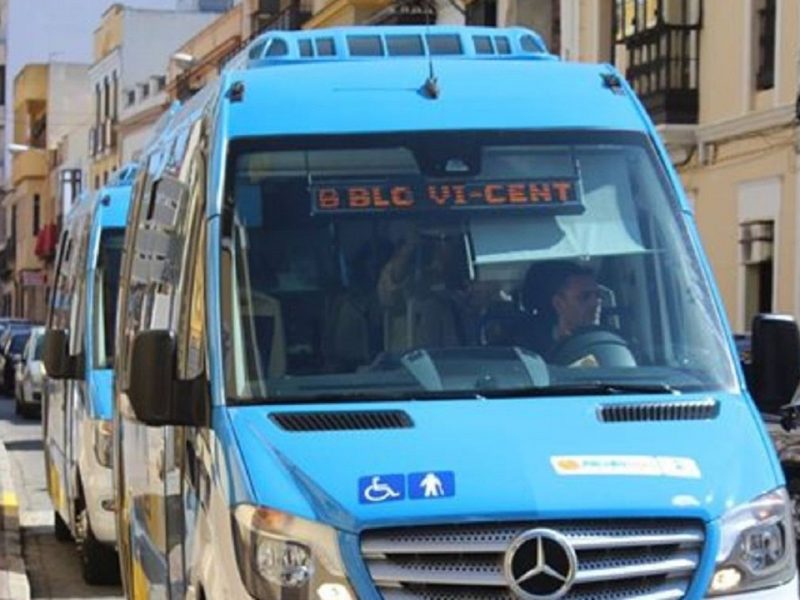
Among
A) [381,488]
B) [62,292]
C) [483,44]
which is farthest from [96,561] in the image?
[381,488]

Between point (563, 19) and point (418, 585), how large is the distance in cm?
2710

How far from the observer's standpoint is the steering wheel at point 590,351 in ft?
20.9

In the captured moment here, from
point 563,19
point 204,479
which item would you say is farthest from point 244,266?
point 563,19

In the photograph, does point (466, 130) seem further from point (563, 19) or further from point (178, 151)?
point (563, 19)

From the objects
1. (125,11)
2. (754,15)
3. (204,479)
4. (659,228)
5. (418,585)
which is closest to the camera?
(418,585)

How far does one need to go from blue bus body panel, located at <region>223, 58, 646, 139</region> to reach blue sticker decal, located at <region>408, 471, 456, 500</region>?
1.70m

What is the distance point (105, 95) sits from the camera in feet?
232

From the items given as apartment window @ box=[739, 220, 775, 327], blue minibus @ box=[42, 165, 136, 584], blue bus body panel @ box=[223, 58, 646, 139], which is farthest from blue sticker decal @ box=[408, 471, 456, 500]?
apartment window @ box=[739, 220, 775, 327]

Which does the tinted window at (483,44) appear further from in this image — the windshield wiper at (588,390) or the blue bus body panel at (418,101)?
the windshield wiper at (588,390)

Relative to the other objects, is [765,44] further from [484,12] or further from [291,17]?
[291,17]

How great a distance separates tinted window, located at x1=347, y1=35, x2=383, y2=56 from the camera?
8143 millimetres

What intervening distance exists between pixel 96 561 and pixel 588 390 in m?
6.87

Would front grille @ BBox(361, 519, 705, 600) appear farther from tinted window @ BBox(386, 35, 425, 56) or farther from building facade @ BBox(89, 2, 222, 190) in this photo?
building facade @ BBox(89, 2, 222, 190)

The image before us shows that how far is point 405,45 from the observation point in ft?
26.5
